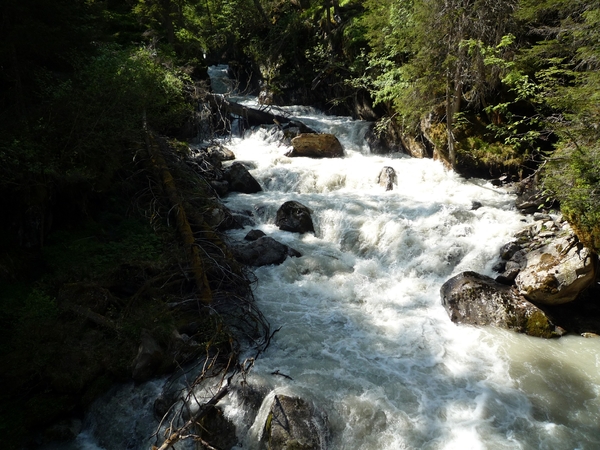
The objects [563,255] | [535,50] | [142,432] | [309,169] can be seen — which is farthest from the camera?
[309,169]

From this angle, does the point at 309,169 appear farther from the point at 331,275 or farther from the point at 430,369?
the point at 430,369

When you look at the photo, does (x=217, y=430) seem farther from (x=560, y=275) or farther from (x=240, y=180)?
(x=240, y=180)

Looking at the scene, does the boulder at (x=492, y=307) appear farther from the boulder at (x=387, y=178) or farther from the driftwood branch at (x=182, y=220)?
the boulder at (x=387, y=178)

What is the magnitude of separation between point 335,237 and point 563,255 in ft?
18.0

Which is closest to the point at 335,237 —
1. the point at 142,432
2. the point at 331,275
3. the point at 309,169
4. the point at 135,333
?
the point at 331,275

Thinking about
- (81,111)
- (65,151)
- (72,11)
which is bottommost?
(65,151)

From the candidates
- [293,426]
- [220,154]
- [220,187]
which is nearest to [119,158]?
[220,187]

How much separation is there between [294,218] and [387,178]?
4.12 metres

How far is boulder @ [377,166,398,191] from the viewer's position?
14031 millimetres

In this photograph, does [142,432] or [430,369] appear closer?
[142,432]

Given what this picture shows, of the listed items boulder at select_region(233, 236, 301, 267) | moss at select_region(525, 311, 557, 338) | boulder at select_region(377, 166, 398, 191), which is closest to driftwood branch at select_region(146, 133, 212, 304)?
boulder at select_region(233, 236, 301, 267)

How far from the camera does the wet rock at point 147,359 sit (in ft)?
20.6

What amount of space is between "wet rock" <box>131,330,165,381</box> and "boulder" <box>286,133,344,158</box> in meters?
11.8

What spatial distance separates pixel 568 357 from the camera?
7.22 m
